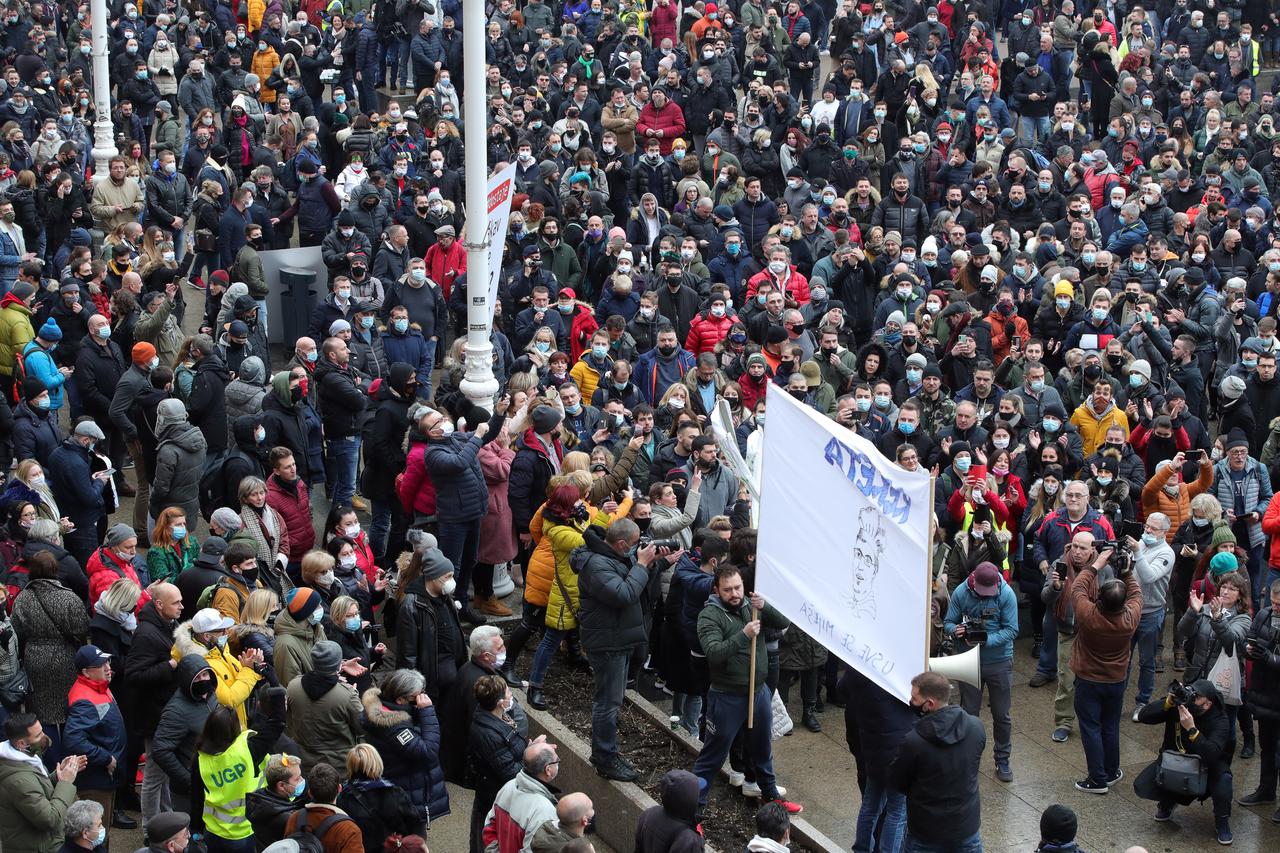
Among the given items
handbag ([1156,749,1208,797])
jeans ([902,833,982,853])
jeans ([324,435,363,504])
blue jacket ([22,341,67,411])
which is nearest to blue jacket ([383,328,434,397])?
jeans ([324,435,363,504])

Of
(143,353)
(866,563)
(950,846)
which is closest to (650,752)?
(866,563)

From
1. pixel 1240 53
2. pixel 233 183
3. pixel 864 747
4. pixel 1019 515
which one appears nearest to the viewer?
pixel 864 747

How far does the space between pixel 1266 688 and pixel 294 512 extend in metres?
6.69

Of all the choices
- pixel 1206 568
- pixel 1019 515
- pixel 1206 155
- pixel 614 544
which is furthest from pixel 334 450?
pixel 1206 155

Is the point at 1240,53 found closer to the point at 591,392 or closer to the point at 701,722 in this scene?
the point at 591,392

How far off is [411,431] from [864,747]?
15.7ft

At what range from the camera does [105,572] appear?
38.0 ft

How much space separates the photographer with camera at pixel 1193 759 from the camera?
1167 cm

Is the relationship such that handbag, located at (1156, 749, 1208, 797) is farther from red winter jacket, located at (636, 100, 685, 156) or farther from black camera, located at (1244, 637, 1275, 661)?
red winter jacket, located at (636, 100, 685, 156)

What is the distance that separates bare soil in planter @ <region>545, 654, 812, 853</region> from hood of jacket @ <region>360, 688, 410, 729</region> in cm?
199

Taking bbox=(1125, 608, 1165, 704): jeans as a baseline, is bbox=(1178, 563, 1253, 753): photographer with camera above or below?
above

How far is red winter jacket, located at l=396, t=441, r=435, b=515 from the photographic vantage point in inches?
524

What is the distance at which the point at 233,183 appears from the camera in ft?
70.0

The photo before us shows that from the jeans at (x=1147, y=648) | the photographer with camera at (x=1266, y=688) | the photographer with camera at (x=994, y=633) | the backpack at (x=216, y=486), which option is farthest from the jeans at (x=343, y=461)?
the photographer with camera at (x=1266, y=688)
